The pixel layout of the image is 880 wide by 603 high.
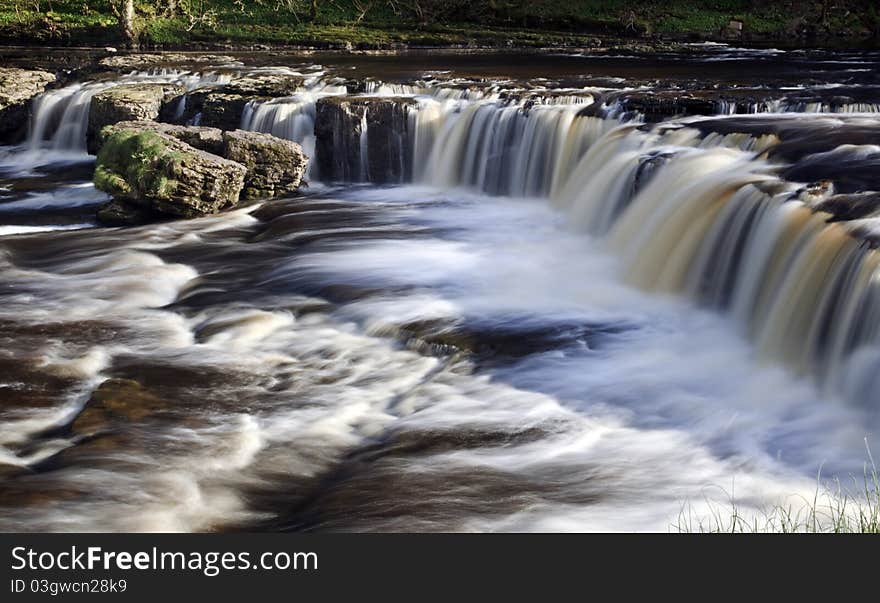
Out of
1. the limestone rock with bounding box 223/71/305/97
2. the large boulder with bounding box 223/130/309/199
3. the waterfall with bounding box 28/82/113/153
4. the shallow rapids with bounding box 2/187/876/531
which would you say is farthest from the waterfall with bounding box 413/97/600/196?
the waterfall with bounding box 28/82/113/153

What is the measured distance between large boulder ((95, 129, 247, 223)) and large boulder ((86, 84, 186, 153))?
381 centimetres

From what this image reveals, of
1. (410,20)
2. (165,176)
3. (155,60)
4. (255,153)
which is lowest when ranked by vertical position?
(165,176)

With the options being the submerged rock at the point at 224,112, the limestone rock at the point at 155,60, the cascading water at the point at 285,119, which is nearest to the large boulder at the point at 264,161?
the cascading water at the point at 285,119

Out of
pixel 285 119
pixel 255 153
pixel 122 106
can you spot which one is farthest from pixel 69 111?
pixel 255 153

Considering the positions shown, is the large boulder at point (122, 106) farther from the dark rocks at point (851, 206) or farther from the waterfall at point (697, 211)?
the dark rocks at point (851, 206)

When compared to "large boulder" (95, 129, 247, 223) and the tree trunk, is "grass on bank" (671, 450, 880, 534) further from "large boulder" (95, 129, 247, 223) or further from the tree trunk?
the tree trunk

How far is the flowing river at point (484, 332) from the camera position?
6293 mm

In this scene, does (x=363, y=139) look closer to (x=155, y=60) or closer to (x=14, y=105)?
(x=14, y=105)

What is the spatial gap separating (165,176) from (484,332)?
5874mm

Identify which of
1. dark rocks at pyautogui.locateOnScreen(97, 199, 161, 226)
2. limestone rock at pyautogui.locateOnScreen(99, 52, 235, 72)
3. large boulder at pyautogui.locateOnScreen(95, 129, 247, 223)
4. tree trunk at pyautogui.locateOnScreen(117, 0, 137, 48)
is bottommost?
dark rocks at pyautogui.locateOnScreen(97, 199, 161, 226)

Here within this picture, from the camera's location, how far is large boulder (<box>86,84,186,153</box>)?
17.7 m

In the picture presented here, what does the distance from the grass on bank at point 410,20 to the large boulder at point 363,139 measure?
38.5 ft

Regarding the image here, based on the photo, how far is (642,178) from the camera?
12.0 metres

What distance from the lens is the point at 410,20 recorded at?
32.6m
